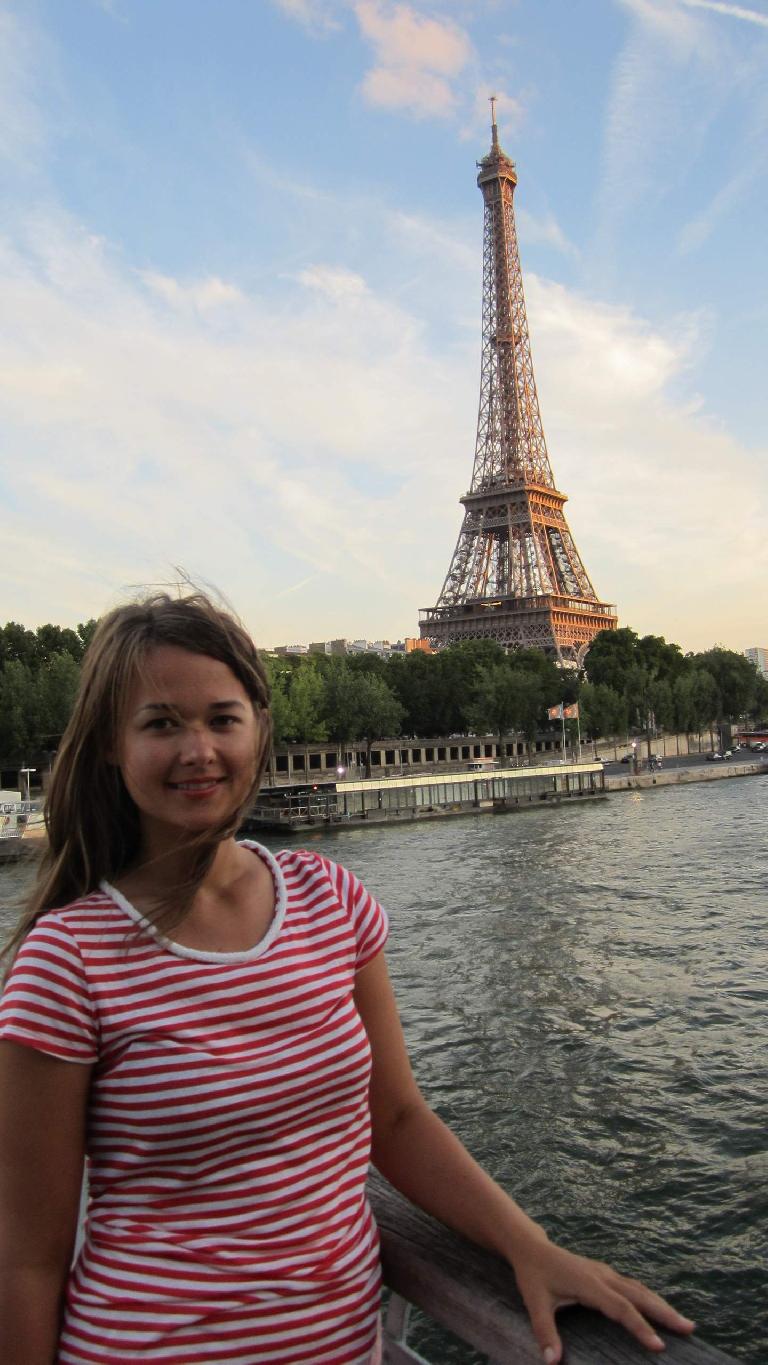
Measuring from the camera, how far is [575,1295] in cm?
161

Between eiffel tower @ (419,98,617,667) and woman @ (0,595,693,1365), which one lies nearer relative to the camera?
woman @ (0,595,693,1365)

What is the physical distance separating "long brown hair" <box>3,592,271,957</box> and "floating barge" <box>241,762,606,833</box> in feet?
141

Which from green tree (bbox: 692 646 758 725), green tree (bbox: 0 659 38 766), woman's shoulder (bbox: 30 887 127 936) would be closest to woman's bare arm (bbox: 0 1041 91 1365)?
woman's shoulder (bbox: 30 887 127 936)

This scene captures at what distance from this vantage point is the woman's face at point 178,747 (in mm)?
1835

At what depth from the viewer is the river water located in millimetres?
8469

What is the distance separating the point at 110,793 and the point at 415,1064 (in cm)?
1134

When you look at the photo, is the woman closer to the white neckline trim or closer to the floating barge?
the white neckline trim

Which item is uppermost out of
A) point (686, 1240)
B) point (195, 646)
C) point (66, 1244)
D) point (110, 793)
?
point (195, 646)

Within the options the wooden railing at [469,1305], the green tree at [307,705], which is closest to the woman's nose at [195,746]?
the wooden railing at [469,1305]

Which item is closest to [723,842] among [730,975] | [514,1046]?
[730,975]

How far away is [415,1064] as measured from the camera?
1242 centimetres

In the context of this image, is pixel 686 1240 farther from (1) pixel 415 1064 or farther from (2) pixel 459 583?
(2) pixel 459 583

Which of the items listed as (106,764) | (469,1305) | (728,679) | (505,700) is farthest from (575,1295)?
(728,679)

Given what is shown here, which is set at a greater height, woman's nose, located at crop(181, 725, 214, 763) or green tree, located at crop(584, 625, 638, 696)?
green tree, located at crop(584, 625, 638, 696)
